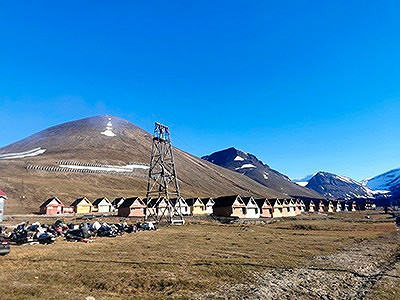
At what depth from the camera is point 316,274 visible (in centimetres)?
1527

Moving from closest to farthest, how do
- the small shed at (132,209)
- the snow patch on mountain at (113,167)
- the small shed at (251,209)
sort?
the small shed at (132,209), the small shed at (251,209), the snow patch on mountain at (113,167)

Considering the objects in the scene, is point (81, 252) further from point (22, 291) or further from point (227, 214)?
point (227, 214)

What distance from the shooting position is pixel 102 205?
341 feet

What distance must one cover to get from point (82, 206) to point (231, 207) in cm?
5226

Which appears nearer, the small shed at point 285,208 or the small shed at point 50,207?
the small shed at point 50,207

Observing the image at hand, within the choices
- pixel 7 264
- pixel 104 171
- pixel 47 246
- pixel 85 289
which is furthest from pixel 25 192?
pixel 85 289

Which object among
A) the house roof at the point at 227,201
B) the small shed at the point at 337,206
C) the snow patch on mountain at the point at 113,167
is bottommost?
the small shed at the point at 337,206

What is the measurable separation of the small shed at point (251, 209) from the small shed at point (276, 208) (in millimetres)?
10794

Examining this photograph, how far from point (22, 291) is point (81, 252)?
9287 mm

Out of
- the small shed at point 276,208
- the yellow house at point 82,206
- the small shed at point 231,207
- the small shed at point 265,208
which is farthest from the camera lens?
the small shed at point 276,208

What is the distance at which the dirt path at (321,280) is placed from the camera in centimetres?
1210

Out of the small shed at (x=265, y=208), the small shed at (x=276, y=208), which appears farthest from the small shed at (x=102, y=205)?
the small shed at (x=276, y=208)

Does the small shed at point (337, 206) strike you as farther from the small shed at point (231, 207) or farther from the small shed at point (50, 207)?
the small shed at point (50, 207)

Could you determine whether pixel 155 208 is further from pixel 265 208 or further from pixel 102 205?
pixel 102 205
